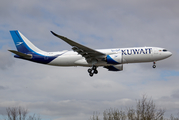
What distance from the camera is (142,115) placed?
2823 centimetres

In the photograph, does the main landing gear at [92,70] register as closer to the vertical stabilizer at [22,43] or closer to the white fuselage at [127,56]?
the white fuselage at [127,56]

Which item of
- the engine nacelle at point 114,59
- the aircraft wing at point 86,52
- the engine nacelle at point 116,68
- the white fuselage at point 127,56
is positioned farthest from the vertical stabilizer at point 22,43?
the engine nacelle at point 116,68

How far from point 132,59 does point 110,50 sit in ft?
13.1

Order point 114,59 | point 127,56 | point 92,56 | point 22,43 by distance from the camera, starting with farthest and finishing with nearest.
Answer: point 22,43
point 92,56
point 127,56
point 114,59

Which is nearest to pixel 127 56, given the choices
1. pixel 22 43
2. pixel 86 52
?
pixel 86 52

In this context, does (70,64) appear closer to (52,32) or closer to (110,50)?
(110,50)

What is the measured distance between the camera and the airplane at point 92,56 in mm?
39375

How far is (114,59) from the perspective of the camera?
129 feet

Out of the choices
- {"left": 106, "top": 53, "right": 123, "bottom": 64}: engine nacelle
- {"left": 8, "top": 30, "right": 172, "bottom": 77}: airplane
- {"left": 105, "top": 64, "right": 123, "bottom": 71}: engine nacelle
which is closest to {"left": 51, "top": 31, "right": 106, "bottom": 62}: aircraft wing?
{"left": 8, "top": 30, "right": 172, "bottom": 77}: airplane

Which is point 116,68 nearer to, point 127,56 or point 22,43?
point 127,56

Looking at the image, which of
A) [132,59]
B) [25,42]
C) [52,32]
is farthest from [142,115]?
[25,42]

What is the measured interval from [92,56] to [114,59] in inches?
147

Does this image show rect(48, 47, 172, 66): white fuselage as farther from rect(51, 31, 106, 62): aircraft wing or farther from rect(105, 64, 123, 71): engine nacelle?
rect(105, 64, 123, 71): engine nacelle

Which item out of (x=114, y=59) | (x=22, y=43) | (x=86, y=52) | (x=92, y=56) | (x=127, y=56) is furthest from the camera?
(x=22, y=43)
